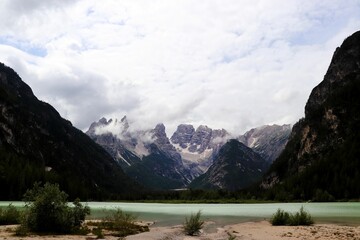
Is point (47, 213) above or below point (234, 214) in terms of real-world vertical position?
above

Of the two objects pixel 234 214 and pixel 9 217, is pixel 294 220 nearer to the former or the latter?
pixel 234 214

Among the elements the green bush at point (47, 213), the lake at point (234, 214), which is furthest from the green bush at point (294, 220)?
the green bush at point (47, 213)

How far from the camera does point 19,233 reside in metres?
36.8

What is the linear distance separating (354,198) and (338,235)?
15965 cm

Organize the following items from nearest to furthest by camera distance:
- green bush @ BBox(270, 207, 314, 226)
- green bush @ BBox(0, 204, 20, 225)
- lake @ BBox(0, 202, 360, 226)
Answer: green bush @ BBox(0, 204, 20, 225) < green bush @ BBox(270, 207, 314, 226) < lake @ BBox(0, 202, 360, 226)

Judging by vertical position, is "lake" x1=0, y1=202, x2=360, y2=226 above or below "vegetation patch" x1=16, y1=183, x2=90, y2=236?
below

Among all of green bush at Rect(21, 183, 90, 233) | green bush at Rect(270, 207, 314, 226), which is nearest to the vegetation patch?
green bush at Rect(21, 183, 90, 233)

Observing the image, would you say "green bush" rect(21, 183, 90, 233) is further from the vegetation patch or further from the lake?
Answer: the lake

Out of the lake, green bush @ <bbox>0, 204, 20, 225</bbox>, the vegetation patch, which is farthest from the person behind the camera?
the lake

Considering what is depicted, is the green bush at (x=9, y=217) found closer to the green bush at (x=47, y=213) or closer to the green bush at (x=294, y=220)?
the green bush at (x=47, y=213)

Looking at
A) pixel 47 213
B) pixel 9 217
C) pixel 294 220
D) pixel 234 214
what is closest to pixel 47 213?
pixel 47 213

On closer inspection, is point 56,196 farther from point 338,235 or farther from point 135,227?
point 338,235

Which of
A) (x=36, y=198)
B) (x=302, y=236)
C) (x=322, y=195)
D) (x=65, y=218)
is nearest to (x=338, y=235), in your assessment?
(x=302, y=236)

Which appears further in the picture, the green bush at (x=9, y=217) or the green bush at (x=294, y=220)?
the green bush at (x=294, y=220)
